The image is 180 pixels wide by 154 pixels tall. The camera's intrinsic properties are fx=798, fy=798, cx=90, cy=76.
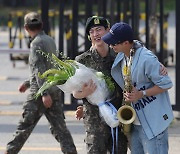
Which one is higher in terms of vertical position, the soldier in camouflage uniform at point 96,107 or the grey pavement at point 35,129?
the soldier in camouflage uniform at point 96,107

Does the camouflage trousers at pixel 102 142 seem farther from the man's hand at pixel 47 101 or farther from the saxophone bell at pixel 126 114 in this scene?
the man's hand at pixel 47 101

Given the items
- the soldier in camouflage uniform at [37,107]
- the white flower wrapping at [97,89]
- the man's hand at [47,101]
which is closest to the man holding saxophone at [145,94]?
the white flower wrapping at [97,89]

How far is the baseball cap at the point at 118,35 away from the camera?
6184 mm

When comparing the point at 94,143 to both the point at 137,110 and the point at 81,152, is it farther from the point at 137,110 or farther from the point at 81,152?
the point at 81,152

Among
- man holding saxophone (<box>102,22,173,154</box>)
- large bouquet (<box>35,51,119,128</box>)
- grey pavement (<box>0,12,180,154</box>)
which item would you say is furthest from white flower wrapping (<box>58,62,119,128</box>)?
grey pavement (<box>0,12,180,154</box>)

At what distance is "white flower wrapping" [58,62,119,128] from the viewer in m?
6.39

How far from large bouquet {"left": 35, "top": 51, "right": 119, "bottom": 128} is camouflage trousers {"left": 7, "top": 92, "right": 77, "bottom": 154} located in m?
1.98

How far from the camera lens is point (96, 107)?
6.65m

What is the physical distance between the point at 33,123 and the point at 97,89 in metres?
2.25

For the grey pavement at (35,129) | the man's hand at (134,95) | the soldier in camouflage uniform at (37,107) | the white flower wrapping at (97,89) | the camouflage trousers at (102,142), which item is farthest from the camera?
the grey pavement at (35,129)

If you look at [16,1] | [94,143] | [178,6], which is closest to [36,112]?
[94,143]

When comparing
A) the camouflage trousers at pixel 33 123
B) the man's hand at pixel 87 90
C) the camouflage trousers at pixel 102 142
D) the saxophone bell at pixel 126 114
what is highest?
the man's hand at pixel 87 90

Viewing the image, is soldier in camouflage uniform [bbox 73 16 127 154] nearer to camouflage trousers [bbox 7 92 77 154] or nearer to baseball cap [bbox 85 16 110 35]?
baseball cap [bbox 85 16 110 35]

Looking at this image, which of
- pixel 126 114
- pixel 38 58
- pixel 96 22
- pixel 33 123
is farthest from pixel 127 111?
pixel 33 123
